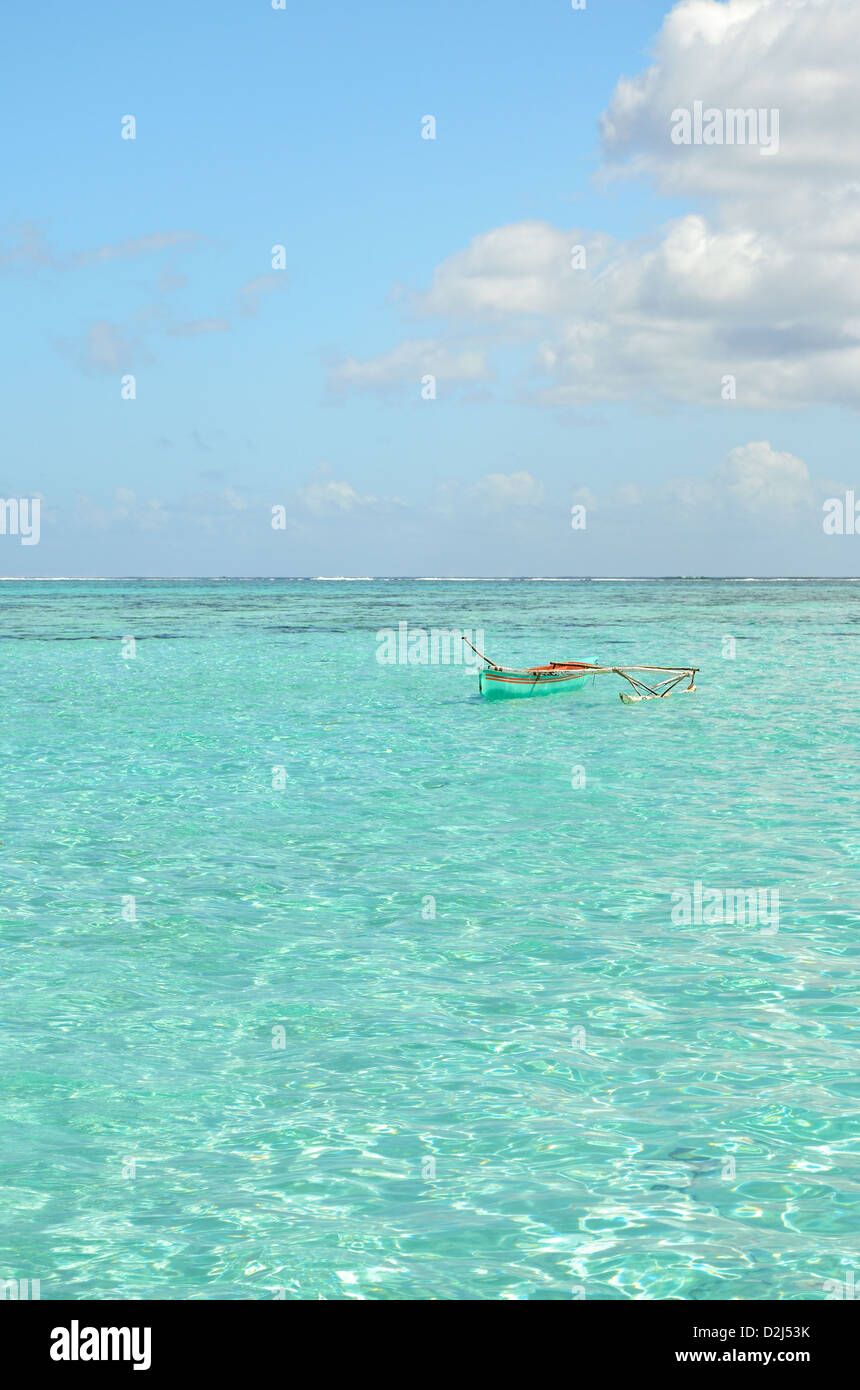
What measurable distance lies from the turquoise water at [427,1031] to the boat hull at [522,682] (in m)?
10.2

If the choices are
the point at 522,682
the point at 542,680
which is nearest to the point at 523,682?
the point at 522,682

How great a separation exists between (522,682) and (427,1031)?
23570 mm

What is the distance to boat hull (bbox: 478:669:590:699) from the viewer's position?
3228 cm

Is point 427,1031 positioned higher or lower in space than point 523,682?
lower

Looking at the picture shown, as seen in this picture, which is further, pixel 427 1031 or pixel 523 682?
pixel 523 682

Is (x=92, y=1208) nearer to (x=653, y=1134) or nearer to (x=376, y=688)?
(x=653, y=1134)

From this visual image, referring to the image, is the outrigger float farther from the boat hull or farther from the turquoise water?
the turquoise water

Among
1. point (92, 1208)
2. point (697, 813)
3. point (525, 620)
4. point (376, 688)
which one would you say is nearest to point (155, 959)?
point (92, 1208)

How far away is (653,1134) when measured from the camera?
754 cm

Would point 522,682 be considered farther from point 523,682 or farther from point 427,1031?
point 427,1031

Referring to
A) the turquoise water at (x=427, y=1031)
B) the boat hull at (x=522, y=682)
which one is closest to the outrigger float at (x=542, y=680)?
the boat hull at (x=522, y=682)

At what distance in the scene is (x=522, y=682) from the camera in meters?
32.5
